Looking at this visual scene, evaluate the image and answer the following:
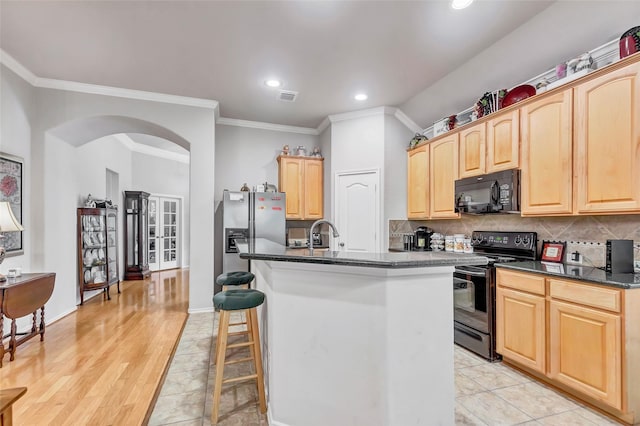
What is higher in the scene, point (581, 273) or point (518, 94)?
point (518, 94)

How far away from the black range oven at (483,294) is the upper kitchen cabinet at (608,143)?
0.76m

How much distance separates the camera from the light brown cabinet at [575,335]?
6.03 feet

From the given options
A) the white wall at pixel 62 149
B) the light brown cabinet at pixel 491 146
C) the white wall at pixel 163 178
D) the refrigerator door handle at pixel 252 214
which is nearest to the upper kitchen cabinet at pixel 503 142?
the light brown cabinet at pixel 491 146

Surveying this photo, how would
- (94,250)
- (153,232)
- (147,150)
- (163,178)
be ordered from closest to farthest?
(94,250)
(147,150)
(153,232)
(163,178)

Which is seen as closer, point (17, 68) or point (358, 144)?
point (17, 68)

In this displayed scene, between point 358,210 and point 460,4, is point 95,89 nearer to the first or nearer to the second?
point 358,210

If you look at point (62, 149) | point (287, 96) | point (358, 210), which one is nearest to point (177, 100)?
point (287, 96)

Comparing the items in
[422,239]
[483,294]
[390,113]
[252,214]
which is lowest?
[483,294]

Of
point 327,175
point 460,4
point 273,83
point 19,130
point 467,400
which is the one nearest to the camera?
point 467,400

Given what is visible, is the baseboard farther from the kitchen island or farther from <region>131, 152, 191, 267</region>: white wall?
<region>131, 152, 191, 267</region>: white wall

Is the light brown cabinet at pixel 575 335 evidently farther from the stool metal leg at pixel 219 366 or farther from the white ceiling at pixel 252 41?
the stool metal leg at pixel 219 366

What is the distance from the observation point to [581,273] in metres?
2.15

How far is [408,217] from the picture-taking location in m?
4.46

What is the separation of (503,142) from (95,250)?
572 centimetres
